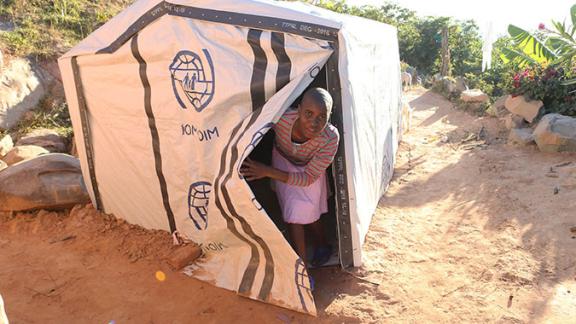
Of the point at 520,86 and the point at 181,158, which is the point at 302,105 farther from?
the point at 520,86

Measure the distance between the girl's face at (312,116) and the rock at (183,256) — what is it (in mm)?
1371

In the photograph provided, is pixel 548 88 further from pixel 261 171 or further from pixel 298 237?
pixel 261 171

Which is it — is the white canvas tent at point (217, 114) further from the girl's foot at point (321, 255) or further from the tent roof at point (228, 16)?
the girl's foot at point (321, 255)

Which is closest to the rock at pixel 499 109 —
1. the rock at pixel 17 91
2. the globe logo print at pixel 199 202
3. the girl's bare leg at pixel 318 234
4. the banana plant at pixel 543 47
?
the banana plant at pixel 543 47

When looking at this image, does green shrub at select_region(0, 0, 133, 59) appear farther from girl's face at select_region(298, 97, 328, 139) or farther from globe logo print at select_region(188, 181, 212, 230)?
girl's face at select_region(298, 97, 328, 139)

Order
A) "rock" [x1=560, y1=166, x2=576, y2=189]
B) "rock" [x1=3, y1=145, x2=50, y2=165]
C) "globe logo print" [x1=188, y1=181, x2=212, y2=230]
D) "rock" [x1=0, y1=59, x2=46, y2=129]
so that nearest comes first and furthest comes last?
"globe logo print" [x1=188, y1=181, x2=212, y2=230] → "rock" [x1=560, y1=166, x2=576, y2=189] → "rock" [x1=3, y1=145, x2=50, y2=165] → "rock" [x1=0, y1=59, x2=46, y2=129]

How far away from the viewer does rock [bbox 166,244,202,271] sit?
307cm

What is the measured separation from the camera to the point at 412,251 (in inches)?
135

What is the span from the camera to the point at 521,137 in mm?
6129

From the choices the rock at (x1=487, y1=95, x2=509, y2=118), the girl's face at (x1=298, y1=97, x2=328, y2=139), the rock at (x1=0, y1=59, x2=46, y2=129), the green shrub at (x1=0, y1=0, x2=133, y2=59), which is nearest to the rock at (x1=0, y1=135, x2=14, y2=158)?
the rock at (x1=0, y1=59, x2=46, y2=129)

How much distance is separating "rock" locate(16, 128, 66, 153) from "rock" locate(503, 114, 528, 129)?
7.07 m

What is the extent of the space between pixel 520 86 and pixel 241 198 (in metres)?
6.67

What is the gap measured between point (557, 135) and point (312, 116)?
4.71m

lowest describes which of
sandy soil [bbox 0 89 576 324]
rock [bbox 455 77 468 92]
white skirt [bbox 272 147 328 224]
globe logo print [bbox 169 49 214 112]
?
sandy soil [bbox 0 89 576 324]
